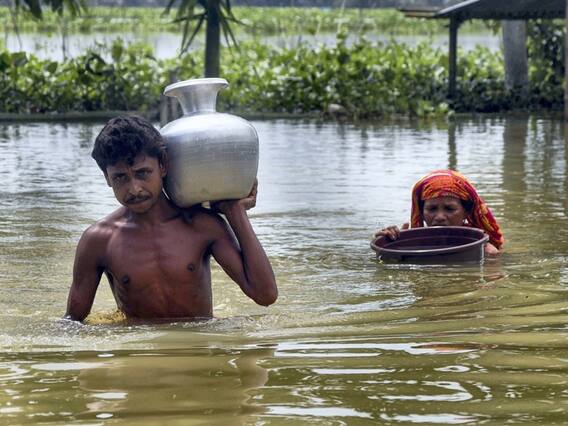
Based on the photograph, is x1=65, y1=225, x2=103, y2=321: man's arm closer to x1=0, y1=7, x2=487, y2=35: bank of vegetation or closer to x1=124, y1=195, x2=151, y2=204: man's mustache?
x1=124, y1=195, x2=151, y2=204: man's mustache

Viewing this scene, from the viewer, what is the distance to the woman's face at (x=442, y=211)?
7.42 meters

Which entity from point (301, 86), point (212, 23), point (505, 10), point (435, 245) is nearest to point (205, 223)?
point (435, 245)

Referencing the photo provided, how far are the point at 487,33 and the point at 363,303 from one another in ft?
141

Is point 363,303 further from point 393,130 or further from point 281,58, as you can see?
point 281,58

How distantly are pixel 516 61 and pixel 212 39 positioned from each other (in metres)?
4.88

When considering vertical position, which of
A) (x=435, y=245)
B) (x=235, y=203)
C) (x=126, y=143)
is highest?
(x=126, y=143)

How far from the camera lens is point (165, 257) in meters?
5.09

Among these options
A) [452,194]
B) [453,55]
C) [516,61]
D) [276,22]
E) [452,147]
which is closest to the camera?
[452,194]

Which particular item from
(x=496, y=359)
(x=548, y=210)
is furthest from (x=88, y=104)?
(x=496, y=359)

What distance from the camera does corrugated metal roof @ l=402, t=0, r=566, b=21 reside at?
18375 millimetres

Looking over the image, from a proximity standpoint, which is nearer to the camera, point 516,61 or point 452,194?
point 452,194

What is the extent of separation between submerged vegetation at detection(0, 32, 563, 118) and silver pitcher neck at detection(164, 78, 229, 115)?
14.1 metres

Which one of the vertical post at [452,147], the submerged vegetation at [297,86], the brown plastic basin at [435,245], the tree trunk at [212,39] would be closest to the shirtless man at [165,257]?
the brown plastic basin at [435,245]

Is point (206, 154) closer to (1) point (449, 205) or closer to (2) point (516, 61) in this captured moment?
(1) point (449, 205)
